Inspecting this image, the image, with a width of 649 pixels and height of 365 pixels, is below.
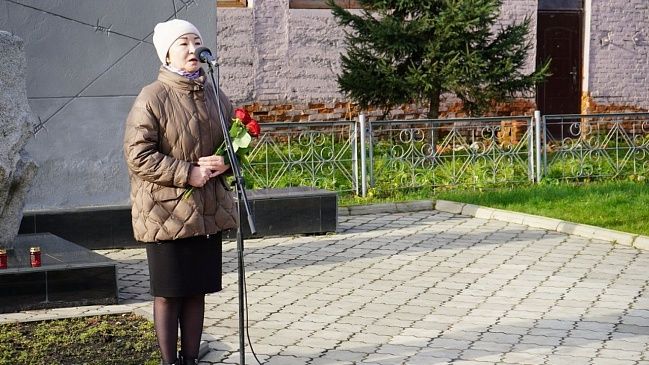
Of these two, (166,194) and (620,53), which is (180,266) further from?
(620,53)

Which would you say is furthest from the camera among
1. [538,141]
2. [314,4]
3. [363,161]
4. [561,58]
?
[561,58]

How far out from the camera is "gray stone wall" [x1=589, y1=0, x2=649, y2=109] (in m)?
20.1

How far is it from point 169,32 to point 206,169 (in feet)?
2.19

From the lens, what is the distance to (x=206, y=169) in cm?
539

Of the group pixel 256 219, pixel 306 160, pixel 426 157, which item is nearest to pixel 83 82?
pixel 256 219

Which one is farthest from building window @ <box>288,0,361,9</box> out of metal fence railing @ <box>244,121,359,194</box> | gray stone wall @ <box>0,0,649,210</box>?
gray stone wall @ <box>0,0,649,210</box>

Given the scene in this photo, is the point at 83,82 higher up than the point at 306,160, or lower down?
higher up

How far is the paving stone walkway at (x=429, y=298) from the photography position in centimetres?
644

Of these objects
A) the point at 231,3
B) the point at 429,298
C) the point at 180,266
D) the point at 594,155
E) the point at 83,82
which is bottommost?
the point at 429,298

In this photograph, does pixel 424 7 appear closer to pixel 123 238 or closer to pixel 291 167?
pixel 291 167

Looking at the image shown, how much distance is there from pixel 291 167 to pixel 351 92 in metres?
3.45

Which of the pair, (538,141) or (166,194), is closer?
(166,194)

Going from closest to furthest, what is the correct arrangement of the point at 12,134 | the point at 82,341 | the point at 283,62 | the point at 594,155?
the point at 82,341
the point at 12,134
the point at 594,155
the point at 283,62

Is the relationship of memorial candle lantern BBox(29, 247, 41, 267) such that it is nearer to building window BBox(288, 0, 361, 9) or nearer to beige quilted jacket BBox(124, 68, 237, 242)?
beige quilted jacket BBox(124, 68, 237, 242)
